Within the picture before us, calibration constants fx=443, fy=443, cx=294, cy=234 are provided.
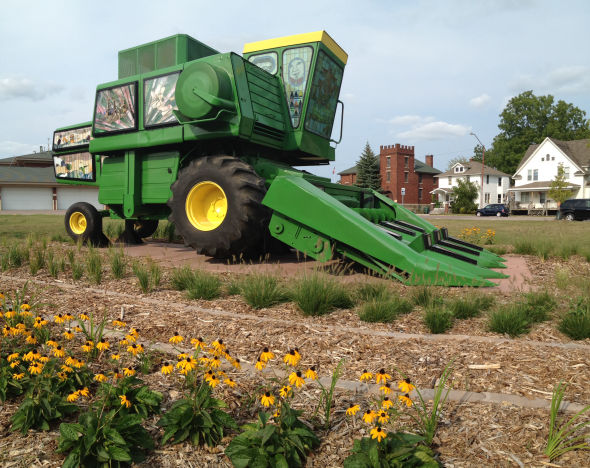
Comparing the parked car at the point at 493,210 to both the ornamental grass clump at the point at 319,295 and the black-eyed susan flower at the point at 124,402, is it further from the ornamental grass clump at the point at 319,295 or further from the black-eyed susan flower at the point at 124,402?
the black-eyed susan flower at the point at 124,402

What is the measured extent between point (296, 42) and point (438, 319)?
5528 millimetres

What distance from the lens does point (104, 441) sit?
5.76 feet

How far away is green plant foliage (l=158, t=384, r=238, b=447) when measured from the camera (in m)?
1.90

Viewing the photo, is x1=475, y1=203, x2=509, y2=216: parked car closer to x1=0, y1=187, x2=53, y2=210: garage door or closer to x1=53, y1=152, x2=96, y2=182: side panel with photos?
x1=53, y1=152, x2=96, y2=182: side panel with photos

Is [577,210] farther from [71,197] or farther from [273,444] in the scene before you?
[71,197]

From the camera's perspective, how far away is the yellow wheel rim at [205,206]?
20.6 ft

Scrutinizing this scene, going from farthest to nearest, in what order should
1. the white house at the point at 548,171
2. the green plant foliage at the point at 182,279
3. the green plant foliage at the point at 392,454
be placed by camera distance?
the white house at the point at 548,171 → the green plant foliage at the point at 182,279 → the green plant foliage at the point at 392,454

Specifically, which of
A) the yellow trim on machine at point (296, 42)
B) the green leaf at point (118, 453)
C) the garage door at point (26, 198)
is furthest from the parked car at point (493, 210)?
the green leaf at point (118, 453)

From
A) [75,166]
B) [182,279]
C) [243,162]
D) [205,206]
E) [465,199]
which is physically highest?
[465,199]

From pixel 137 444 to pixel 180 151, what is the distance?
6.07 m

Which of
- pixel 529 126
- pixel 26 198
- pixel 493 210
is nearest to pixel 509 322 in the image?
pixel 493 210

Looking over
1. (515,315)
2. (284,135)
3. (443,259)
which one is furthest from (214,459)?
(284,135)

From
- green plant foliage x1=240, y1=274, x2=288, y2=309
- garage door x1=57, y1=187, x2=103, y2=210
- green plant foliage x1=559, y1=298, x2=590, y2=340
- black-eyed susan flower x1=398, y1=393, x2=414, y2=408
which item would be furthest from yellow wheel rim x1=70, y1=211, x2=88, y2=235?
garage door x1=57, y1=187, x2=103, y2=210

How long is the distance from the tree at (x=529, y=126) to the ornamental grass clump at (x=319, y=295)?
69.9 meters
